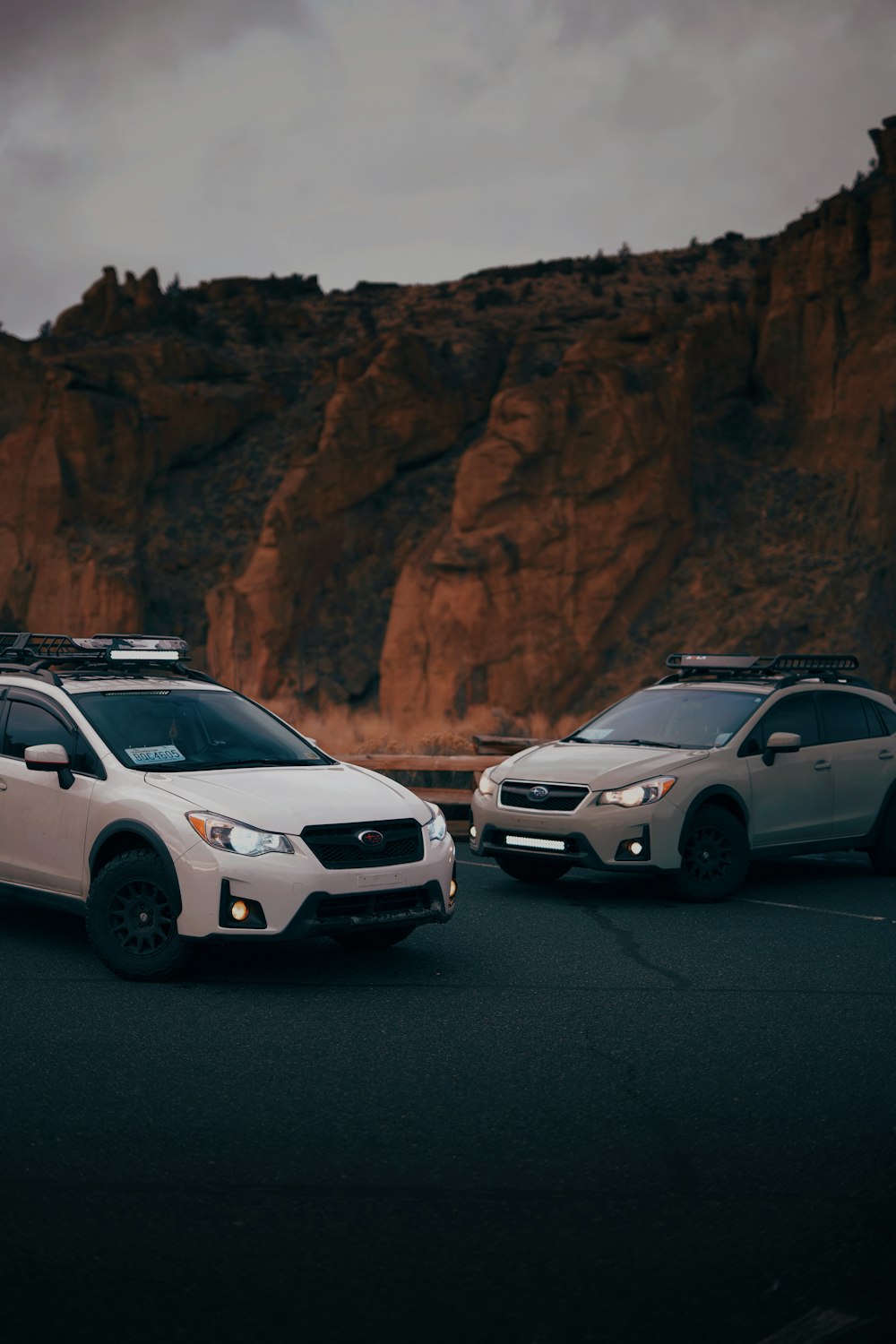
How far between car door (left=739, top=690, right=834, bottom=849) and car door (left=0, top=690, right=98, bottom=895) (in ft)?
17.4

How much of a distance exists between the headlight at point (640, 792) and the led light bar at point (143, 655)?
10.7 feet

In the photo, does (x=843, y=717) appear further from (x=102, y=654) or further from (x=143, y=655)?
(x=102, y=654)

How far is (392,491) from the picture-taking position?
4266cm

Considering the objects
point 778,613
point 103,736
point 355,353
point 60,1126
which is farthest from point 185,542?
point 60,1126

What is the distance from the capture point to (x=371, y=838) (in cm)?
797

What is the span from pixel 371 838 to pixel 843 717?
20.1 ft

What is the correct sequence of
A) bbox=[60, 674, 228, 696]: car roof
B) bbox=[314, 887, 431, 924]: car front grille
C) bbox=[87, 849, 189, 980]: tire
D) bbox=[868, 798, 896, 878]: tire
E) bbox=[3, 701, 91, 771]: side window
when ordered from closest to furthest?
1. bbox=[314, 887, 431, 924]: car front grille
2. bbox=[87, 849, 189, 980]: tire
3. bbox=[3, 701, 91, 771]: side window
4. bbox=[60, 674, 228, 696]: car roof
5. bbox=[868, 798, 896, 878]: tire

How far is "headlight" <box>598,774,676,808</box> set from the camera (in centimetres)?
1073

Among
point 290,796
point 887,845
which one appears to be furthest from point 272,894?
point 887,845

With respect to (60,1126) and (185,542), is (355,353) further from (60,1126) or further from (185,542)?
(60,1126)

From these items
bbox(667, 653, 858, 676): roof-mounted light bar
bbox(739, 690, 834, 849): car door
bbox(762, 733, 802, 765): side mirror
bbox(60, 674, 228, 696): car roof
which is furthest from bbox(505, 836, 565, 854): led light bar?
bbox(60, 674, 228, 696): car roof

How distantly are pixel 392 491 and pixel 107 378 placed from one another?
10342 mm

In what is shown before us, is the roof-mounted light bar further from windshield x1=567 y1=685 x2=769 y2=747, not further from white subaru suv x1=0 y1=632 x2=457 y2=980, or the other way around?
white subaru suv x1=0 y1=632 x2=457 y2=980

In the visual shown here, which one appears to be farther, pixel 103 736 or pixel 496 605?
pixel 496 605
